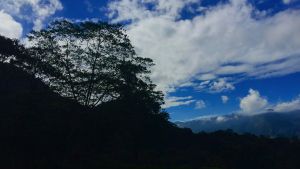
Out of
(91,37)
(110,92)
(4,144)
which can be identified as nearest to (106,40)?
(91,37)

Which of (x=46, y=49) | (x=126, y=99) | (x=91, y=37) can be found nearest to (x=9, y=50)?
(x=46, y=49)

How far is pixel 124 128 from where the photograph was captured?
1453 inches

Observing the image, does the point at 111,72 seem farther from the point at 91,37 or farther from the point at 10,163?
the point at 10,163

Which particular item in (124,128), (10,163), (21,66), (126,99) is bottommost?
(10,163)

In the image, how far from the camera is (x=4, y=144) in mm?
26281

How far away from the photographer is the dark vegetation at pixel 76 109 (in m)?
27.0

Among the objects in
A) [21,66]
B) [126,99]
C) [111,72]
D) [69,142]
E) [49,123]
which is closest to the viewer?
[49,123]

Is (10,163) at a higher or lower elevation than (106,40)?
lower

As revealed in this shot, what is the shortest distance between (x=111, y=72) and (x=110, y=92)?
184 centimetres

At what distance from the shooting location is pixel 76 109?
31.4 m

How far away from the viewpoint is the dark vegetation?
27.0 metres

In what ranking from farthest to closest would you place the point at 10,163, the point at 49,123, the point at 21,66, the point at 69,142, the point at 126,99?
1. the point at 21,66
2. the point at 126,99
3. the point at 69,142
4. the point at 49,123
5. the point at 10,163

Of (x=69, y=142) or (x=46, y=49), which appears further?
(x=46, y=49)

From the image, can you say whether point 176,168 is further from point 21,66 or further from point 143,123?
point 21,66
